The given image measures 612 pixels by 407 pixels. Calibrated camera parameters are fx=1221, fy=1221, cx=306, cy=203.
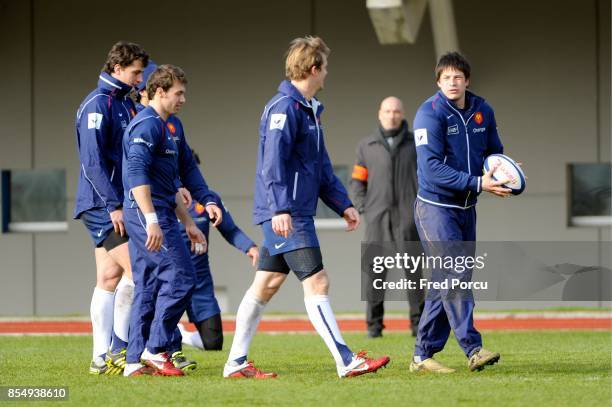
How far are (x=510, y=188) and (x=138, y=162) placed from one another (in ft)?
7.93

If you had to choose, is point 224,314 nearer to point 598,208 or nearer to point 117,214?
point 598,208

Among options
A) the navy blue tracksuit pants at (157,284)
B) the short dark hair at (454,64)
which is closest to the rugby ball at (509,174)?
the short dark hair at (454,64)

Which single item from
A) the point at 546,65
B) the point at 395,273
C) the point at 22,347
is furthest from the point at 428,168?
the point at 546,65

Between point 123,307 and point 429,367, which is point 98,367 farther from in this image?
point 429,367

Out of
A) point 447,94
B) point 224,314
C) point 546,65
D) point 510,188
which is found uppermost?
point 546,65

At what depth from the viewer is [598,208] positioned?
17.2 meters

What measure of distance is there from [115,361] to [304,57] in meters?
2.53

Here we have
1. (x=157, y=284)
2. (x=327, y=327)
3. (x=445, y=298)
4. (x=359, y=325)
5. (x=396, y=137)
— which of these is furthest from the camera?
(x=359, y=325)

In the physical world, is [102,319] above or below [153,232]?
below

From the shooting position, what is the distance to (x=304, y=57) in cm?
774

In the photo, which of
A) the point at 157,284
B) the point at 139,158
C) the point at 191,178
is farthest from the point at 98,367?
the point at 139,158

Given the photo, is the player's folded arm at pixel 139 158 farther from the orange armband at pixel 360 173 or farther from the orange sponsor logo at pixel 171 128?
the orange armband at pixel 360 173

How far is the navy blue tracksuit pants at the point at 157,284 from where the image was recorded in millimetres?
8039

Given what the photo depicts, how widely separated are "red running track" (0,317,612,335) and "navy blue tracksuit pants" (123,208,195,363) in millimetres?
5725
